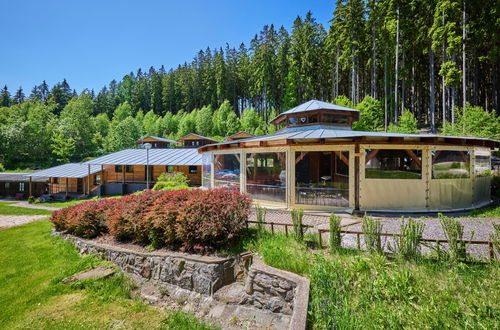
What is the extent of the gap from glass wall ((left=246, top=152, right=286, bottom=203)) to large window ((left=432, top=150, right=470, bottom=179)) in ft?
19.7

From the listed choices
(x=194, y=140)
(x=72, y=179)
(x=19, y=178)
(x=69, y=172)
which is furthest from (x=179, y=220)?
(x=19, y=178)

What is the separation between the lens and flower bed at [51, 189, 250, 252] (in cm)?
579

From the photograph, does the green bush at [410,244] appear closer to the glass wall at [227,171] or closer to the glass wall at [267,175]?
the glass wall at [267,175]

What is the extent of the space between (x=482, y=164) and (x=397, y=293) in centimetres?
1157

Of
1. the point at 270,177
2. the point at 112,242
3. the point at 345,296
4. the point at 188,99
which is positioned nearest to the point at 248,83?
the point at 188,99

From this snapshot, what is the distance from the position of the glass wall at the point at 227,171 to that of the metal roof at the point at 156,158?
396 inches

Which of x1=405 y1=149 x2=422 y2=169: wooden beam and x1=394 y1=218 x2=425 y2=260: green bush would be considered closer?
x1=394 y1=218 x2=425 y2=260: green bush

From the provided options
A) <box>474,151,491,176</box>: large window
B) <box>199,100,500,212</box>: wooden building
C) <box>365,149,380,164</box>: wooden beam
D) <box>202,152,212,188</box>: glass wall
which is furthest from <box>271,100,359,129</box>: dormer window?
<box>474,151,491,176</box>: large window

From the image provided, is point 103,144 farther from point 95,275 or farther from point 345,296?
point 345,296

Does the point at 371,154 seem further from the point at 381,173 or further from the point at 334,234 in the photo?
the point at 334,234

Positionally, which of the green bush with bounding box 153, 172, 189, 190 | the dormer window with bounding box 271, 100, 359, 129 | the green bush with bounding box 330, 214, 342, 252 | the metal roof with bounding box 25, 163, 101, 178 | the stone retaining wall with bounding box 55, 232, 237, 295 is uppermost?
the dormer window with bounding box 271, 100, 359, 129

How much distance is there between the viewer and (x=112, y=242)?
7441mm

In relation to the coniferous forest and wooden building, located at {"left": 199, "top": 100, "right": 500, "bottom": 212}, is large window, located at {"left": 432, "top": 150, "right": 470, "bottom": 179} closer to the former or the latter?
wooden building, located at {"left": 199, "top": 100, "right": 500, "bottom": 212}

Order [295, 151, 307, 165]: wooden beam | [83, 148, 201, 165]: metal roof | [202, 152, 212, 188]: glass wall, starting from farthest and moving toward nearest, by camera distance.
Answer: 1. [83, 148, 201, 165]: metal roof
2. [202, 152, 212, 188]: glass wall
3. [295, 151, 307, 165]: wooden beam
